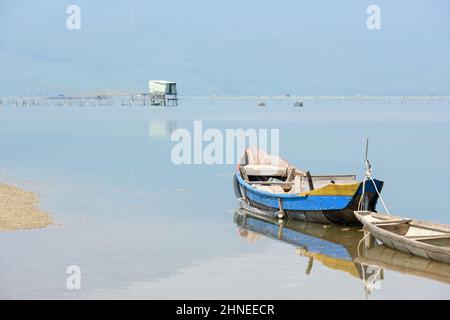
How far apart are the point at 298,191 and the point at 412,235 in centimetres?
701

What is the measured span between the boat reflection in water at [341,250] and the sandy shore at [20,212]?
641 cm

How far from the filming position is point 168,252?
76.3 feet

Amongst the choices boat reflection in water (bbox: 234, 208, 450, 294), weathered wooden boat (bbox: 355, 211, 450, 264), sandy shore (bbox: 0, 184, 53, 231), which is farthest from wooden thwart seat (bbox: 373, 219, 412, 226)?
sandy shore (bbox: 0, 184, 53, 231)

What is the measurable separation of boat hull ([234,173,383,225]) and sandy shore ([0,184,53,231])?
7304 mm

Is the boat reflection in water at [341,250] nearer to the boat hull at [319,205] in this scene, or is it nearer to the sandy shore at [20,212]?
the boat hull at [319,205]

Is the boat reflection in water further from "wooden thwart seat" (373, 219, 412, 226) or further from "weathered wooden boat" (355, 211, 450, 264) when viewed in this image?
"wooden thwart seat" (373, 219, 412, 226)

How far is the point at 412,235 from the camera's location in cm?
2319

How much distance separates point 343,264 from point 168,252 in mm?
4738

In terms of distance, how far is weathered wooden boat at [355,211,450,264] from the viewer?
21.1 metres

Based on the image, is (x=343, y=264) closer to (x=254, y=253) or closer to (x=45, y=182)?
(x=254, y=253)

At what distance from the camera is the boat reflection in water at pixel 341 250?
20969 millimetres

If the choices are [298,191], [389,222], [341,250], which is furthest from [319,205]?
[389,222]
